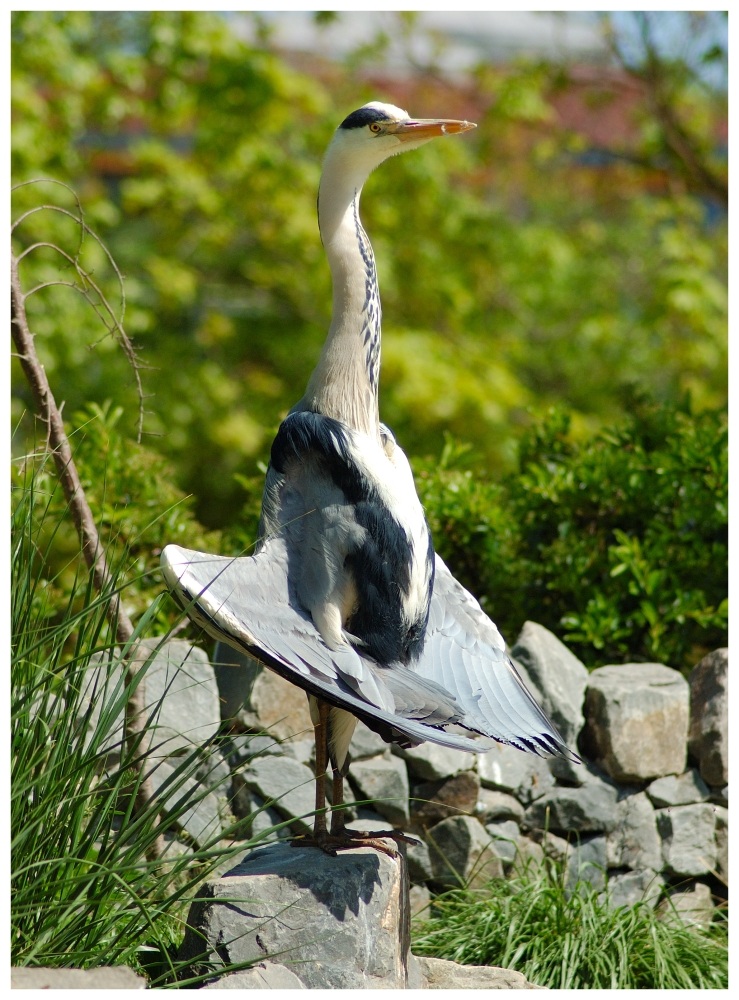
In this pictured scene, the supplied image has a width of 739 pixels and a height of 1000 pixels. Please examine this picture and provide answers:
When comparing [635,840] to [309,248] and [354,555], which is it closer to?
[354,555]

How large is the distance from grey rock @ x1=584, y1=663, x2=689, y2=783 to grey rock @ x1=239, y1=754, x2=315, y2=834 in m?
0.95

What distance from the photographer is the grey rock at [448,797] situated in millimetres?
3287

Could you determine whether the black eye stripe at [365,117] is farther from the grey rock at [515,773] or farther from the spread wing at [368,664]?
the grey rock at [515,773]

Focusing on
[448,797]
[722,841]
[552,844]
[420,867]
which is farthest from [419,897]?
[722,841]

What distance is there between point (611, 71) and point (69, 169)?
3872 mm

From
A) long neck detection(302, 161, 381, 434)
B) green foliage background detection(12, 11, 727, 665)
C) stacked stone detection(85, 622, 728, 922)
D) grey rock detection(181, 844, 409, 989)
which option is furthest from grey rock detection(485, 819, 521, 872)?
green foliage background detection(12, 11, 727, 665)

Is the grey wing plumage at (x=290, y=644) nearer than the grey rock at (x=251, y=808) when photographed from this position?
Yes

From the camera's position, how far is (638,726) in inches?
131

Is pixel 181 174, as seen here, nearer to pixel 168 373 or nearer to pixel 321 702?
pixel 168 373

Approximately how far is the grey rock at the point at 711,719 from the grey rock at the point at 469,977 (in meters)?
1.08

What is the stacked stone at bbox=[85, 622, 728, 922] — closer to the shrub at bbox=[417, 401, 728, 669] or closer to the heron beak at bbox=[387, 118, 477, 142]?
the shrub at bbox=[417, 401, 728, 669]

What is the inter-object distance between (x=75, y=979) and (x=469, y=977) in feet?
3.47

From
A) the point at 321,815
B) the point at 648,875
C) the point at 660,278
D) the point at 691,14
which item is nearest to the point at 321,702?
the point at 321,815

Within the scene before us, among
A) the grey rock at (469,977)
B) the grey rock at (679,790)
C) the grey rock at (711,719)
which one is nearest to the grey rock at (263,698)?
the grey rock at (469,977)
